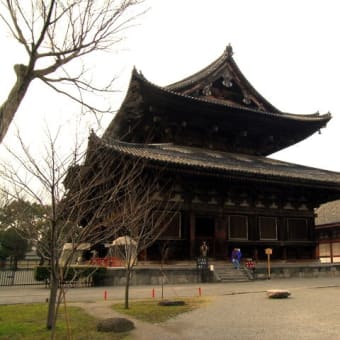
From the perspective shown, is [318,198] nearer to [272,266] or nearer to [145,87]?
[272,266]

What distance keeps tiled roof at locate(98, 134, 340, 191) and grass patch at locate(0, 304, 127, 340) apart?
24.4 ft

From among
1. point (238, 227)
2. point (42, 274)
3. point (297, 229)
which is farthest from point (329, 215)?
point (42, 274)

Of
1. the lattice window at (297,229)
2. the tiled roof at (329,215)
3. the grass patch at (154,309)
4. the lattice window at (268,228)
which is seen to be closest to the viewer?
the grass patch at (154,309)

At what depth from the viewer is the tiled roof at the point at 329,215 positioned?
3887 cm

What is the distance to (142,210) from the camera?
57.4ft

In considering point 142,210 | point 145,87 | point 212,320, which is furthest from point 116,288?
point 145,87

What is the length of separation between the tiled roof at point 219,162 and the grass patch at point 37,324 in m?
7.45

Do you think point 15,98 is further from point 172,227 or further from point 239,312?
point 172,227

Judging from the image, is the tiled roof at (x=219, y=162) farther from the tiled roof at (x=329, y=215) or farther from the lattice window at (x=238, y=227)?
the tiled roof at (x=329, y=215)

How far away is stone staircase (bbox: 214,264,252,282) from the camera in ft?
72.0

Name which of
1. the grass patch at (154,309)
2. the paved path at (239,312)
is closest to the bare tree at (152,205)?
the paved path at (239,312)

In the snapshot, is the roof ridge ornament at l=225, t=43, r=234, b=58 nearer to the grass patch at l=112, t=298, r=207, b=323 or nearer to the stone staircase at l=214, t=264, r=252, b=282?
the stone staircase at l=214, t=264, r=252, b=282

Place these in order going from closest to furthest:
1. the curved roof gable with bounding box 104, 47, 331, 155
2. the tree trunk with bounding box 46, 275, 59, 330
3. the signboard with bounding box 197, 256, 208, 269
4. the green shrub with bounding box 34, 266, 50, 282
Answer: the tree trunk with bounding box 46, 275, 59, 330
the green shrub with bounding box 34, 266, 50, 282
the signboard with bounding box 197, 256, 208, 269
the curved roof gable with bounding box 104, 47, 331, 155

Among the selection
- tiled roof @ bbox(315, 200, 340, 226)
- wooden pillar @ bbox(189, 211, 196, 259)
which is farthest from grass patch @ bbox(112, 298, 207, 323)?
tiled roof @ bbox(315, 200, 340, 226)
